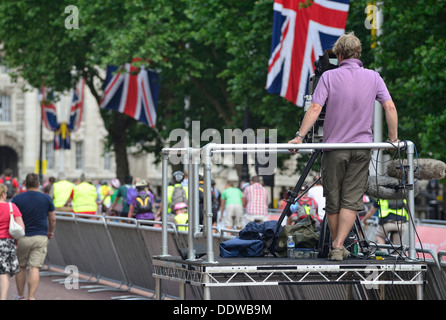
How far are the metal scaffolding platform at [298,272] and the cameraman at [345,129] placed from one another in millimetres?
265

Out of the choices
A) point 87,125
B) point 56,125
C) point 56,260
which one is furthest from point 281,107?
point 87,125

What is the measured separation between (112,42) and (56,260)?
1548 centimetres

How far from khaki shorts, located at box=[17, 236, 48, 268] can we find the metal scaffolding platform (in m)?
5.87

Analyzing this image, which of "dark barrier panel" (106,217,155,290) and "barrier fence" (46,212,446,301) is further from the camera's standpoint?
"dark barrier panel" (106,217,155,290)

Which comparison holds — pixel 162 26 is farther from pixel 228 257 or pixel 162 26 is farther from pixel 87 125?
pixel 87 125

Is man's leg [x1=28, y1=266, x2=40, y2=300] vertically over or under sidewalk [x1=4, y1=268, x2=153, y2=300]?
over

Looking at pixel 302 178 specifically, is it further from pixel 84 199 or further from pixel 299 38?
pixel 84 199

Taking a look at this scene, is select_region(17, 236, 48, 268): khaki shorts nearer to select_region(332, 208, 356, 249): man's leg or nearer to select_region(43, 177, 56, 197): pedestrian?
select_region(332, 208, 356, 249): man's leg

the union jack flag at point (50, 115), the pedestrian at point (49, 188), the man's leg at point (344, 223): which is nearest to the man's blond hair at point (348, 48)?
the man's leg at point (344, 223)

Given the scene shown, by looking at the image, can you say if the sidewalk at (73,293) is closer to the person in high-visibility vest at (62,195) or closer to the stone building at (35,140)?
the person in high-visibility vest at (62,195)

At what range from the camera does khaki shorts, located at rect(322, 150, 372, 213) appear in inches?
300

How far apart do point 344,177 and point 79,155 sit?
71366mm

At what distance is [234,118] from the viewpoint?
35.0m

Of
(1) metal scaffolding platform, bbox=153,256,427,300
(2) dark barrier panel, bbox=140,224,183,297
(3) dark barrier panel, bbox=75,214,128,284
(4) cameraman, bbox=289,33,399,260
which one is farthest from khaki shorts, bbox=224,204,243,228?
(4) cameraman, bbox=289,33,399,260
